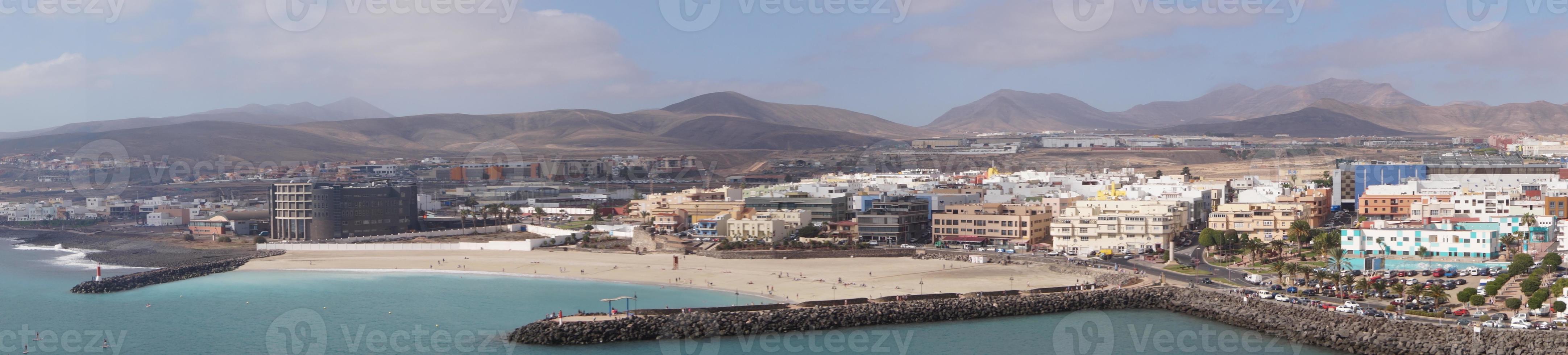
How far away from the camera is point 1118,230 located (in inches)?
1051

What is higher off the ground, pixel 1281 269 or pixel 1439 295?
pixel 1281 269

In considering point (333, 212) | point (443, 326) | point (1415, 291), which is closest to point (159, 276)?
point (333, 212)

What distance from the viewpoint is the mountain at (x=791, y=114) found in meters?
161

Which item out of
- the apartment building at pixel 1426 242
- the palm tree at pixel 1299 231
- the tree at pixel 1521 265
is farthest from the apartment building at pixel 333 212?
the tree at pixel 1521 265

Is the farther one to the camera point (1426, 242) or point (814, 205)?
point (814, 205)

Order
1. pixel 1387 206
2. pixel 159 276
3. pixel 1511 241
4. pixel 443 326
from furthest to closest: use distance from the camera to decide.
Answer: pixel 1387 206, pixel 159 276, pixel 1511 241, pixel 443 326

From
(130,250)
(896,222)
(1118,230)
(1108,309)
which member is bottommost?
(1108,309)

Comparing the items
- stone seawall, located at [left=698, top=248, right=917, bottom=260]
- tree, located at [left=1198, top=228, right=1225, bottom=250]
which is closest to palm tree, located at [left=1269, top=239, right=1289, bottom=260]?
tree, located at [left=1198, top=228, right=1225, bottom=250]

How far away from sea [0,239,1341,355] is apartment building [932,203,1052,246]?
7.90 metres

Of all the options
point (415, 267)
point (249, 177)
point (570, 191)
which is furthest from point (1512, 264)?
point (249, 177)

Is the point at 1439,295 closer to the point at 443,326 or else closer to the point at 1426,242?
the point at 1426,242

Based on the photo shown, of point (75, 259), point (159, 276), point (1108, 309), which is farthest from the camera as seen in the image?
point (75, 259)

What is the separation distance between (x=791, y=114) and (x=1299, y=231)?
149 metres

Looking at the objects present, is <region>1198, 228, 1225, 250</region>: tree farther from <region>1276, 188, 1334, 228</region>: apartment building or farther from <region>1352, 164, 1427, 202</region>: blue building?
<region>1352, 164, 1427, 202</region>: blue building
